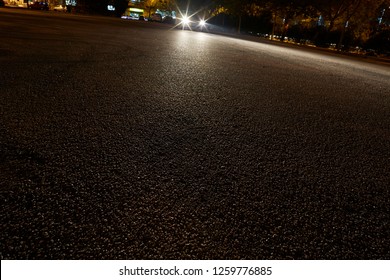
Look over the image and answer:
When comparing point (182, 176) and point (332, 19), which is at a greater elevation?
point (332, 19)

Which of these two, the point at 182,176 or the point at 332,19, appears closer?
the point at 182,176

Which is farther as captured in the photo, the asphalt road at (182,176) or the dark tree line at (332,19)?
the dark tree line at (332,19)

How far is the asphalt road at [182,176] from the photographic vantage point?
4.56 feet

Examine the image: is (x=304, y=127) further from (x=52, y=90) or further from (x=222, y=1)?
(x=222, y=1)

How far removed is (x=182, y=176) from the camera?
193cm

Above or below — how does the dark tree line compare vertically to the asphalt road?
above

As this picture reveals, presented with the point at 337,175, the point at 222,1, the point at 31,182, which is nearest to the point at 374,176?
the point at 337,175

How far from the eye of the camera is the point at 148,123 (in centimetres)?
285

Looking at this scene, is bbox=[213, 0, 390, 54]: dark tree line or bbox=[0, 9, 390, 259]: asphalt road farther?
bbox=[213, 0, 390, 54]: dark tree line

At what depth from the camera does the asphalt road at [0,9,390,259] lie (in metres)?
1.39

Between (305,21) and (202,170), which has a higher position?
(305,21)

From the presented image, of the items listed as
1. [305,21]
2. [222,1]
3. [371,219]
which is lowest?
[371,219]

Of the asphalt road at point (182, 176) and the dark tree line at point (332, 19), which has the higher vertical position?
the dark tree line at point (332, 19)
